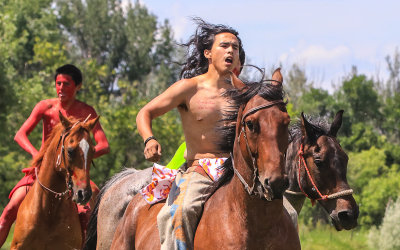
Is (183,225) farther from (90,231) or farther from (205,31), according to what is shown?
(90,231)

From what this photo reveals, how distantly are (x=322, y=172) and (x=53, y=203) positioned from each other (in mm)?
3452

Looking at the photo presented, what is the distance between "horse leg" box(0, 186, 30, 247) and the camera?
9.08m

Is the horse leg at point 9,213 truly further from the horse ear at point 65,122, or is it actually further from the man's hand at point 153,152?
the man's hand at point 153,152

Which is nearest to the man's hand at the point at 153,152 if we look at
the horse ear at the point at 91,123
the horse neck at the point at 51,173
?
the horse ear at the point at 91,123

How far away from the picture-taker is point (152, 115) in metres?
5.78

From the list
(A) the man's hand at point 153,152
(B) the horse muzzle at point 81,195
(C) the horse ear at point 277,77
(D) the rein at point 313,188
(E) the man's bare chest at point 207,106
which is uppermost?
(C) the horse ear at point 277,77

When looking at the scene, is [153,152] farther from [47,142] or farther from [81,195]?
[47,142]

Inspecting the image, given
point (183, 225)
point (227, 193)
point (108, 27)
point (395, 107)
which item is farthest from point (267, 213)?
point (108, 27)

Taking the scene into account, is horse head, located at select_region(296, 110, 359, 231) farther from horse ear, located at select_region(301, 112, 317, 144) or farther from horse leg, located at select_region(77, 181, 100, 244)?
horse leg, located at select_region(77, 181, 100, 244)

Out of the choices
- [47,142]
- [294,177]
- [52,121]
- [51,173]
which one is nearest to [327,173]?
[294,177]

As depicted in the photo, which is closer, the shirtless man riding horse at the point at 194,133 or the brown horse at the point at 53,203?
the shirtless man riding horse at the point at 194,133

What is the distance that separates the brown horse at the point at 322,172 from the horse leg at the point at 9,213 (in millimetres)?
3682

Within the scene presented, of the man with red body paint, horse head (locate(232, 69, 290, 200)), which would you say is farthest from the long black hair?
the man with red body paint

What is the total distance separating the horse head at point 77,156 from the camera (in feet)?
26.0
